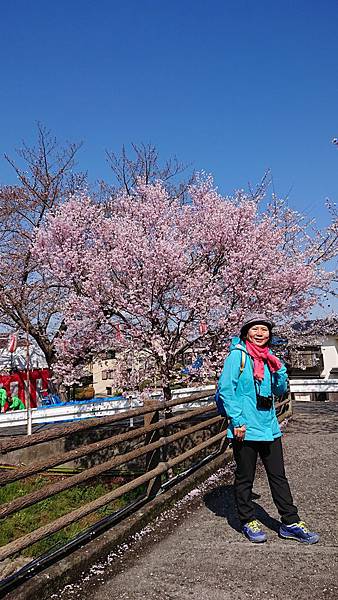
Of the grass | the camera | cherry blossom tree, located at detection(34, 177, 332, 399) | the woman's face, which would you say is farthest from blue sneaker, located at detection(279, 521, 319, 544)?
cherry blossom tree, located at detection(34, 177, 332, 399)

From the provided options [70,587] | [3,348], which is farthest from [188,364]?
[3,348]

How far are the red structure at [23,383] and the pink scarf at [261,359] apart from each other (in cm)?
2090

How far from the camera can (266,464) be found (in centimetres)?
434

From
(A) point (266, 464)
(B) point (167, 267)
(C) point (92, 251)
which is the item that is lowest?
(A) point (266, 464)

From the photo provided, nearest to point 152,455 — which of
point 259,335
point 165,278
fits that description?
point 259,335

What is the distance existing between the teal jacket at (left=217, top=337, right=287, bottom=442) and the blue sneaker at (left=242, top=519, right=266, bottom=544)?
0.72 meters

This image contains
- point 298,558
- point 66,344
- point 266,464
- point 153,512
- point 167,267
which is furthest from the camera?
point 66,344

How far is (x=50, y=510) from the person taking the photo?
11156 mm

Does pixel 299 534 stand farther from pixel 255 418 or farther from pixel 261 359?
pixel 261 359

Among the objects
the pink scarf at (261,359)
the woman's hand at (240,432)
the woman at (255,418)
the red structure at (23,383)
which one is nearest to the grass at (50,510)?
the woman at (255,418)

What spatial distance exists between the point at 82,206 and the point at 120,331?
3599 millimetres

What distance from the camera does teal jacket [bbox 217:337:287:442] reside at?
422cm

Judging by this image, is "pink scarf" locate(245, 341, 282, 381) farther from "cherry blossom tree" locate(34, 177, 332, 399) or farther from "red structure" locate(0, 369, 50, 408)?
"red structure" locate(0, 369, 50, 408)

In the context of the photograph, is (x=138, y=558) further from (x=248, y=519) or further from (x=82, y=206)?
(x=82, y=206)
